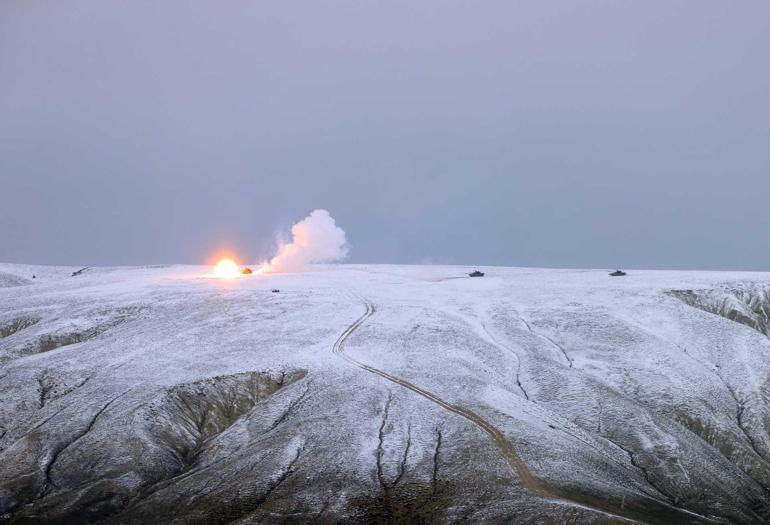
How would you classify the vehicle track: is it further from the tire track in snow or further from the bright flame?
the bright flame

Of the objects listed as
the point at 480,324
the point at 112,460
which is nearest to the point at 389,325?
the point at 480,324

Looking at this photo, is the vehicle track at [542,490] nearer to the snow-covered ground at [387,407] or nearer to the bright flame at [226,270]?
the snow-covered ground at [387,407]

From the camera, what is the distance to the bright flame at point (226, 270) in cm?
16012

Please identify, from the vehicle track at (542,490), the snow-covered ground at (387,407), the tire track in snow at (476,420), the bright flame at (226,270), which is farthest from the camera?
the bright flame at (226,270)

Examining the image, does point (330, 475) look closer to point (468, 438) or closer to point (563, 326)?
point (468, 438)

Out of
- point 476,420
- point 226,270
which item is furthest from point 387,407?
point 226,270

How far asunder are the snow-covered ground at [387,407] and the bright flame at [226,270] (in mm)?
36893

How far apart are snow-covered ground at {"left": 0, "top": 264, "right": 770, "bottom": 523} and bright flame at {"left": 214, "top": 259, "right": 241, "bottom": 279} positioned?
36.9 metres

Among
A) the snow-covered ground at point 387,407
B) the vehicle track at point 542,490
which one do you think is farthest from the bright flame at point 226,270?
the vehicle track at point 542,490

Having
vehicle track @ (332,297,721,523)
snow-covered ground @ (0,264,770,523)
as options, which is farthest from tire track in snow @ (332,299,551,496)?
snow-covered ground @ (0,264,770,523)

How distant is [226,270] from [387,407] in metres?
112

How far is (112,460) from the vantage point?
64.1 m

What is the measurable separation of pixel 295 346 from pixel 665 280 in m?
78.2

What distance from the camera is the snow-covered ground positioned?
57875 millimetres
